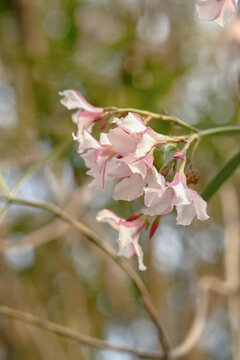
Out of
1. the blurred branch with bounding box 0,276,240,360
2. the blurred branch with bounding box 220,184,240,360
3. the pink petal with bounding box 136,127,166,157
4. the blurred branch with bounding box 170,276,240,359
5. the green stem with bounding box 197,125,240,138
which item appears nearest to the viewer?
the pink petal with bounding box 136,127,166,157

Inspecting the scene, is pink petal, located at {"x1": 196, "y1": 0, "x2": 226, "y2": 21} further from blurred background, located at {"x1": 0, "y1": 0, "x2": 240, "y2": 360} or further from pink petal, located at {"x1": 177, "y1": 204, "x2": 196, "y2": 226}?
blurred background, located at {"x1": 0, "y1": 0, "x2": 240, "y2": 360}

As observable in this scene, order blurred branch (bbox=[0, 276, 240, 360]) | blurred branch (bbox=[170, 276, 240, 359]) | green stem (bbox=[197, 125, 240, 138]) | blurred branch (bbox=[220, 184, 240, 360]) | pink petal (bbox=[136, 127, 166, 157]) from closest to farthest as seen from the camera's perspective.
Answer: pink petal (bbox=[136, 127, 166, 157]) → green stem (bbox=[197, 125, 240, 138]) → blurred branch (bbox=[0, 276, 240, 360]) → blurred branch (bbox=[170, 276, 240, 359]) → blurred branch (bbox=[220, 184, 240, 360])

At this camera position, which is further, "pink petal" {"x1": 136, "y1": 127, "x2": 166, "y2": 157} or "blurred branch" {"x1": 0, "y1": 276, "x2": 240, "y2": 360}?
"blurred branch" {"x1": 0, "y1": 276, "x2": 240, "y2": 360}

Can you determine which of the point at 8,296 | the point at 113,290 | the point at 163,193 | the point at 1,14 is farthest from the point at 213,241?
the point at 163,193

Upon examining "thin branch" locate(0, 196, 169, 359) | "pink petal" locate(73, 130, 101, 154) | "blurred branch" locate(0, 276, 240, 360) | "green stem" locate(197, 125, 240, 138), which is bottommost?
"blurred branch" locate(0, 276, 240, 360)

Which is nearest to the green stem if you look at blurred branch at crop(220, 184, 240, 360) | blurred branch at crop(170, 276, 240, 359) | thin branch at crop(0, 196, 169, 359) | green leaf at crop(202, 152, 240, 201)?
green leaf at crop(202, 152, 240, 201)

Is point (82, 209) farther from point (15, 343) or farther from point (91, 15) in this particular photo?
point (15, 343)

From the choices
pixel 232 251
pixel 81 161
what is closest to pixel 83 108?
pixel 81 161
